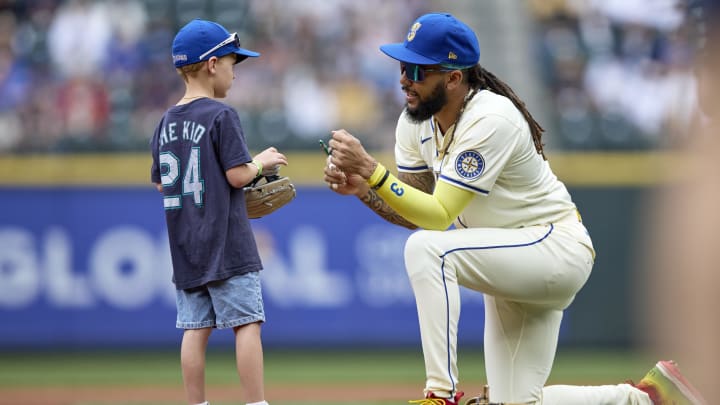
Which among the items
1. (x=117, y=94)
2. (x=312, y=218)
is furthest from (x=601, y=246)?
(x=117, y=94)

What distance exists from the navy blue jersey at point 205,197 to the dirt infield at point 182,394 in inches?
126

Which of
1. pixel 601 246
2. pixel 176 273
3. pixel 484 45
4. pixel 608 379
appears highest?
pixel 484 45

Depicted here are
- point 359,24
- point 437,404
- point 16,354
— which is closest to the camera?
point 437,404

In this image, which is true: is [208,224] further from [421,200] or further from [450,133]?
[450,133]

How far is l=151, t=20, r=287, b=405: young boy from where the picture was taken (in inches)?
166

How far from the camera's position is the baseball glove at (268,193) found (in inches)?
180

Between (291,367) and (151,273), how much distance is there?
1.67m

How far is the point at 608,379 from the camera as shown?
8266 millimetres

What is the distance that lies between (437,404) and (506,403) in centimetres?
82

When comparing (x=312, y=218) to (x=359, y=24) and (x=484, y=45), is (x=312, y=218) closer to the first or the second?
(x=359, y=24)

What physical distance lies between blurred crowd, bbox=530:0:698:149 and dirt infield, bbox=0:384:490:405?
3884 mm

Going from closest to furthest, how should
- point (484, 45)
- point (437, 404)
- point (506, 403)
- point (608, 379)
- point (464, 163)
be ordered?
point (437, 404) < point (464, 163) < point (506, 403) < point (608, 379) < point (484, 45)

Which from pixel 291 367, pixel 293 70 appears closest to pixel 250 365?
pixel 291 367

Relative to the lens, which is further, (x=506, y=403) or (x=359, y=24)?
(x=359, y=24)
